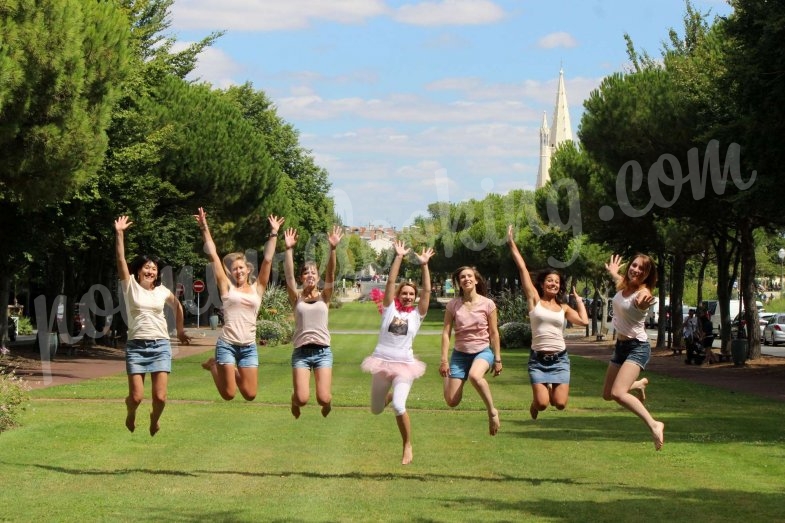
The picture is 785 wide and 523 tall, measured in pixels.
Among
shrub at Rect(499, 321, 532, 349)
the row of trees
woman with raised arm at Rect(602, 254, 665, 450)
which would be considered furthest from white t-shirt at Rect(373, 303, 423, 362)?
shrub at Rect(499, 321, 532, 349)

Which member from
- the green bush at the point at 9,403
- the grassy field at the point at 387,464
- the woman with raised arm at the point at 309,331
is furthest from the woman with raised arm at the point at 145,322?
the green bush at the point at 9,403

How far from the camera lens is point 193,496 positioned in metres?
14.3

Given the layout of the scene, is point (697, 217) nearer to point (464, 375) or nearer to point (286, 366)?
point (286, 366)

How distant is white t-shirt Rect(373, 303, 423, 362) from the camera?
589 inches

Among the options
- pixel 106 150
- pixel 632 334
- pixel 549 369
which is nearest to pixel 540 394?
pixel 549 369

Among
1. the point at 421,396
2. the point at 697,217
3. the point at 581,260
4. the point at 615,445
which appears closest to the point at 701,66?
the point at 697,217

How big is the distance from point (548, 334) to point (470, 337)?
0.99m

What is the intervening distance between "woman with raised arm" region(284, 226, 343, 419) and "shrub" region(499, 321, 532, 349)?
4407 centimetres

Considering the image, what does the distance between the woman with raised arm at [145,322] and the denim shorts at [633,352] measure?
17.6ft

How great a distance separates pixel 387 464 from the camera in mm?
17438

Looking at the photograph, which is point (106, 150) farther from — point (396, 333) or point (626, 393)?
point (626, 393)

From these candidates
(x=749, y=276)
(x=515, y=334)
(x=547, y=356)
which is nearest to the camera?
(x=547, y=356)

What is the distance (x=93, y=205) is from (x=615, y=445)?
92.3ft

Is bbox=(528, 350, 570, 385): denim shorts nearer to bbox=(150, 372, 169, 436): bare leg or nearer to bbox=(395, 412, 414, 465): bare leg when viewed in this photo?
bbox=(395, 412, 414, 465): bare leg
